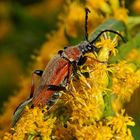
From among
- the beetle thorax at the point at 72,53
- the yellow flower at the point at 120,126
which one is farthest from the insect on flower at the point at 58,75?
the yellow flower at the point at 120,126

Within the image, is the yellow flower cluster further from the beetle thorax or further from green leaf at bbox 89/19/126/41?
green leaf at bbox 89/19/126/41

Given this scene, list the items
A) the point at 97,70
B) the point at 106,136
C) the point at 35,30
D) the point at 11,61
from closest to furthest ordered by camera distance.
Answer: the point at 106,136, the point at 97,70, the point at 35,30, the point at 11,61

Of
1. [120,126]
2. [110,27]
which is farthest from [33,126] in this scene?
[110,27]

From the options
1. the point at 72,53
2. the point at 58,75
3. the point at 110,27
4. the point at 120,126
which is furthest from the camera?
the point at 110,27

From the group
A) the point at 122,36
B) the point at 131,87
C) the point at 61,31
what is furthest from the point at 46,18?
the point at 131,87

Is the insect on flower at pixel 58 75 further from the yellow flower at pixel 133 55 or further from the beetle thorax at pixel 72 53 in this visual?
the yellow flower at pixel 133 55

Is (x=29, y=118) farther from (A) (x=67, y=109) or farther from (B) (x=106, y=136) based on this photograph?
(B) (x=106, y=136)

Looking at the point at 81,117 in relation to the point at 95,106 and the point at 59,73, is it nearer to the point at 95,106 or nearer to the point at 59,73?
the point at 95,106
